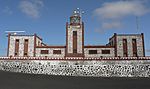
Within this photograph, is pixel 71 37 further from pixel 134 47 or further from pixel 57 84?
pixel 57 84

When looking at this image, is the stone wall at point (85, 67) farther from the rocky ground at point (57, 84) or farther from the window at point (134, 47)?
the rocky ground at point (57, 84)

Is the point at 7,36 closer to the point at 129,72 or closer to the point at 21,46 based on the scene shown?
the point at 21,46

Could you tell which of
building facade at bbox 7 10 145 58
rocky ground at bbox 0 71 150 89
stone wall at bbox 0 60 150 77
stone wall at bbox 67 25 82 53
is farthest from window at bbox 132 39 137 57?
rocky ground at bbox 0 71 150 89

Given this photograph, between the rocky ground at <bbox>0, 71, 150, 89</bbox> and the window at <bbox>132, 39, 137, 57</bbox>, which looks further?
the window at <bbox>132, 39, 137, 57</bbox>

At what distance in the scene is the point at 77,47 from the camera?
45.5 m

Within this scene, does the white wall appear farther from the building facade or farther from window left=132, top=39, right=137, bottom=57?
window left=132, top=39, right=137, bottom=57

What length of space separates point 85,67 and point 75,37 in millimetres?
10792

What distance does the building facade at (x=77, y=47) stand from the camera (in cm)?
4578

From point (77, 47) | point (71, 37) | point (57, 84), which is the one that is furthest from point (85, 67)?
point (57, 84)

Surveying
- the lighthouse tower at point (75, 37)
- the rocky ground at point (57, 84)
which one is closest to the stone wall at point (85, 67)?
the lighthouse tower at point (75, 37)

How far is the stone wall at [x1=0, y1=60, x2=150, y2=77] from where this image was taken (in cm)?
3575

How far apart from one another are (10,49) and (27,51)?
347 centimetres

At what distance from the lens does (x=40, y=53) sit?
1857 inches

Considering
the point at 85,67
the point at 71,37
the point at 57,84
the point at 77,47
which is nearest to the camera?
the point at 57,84
